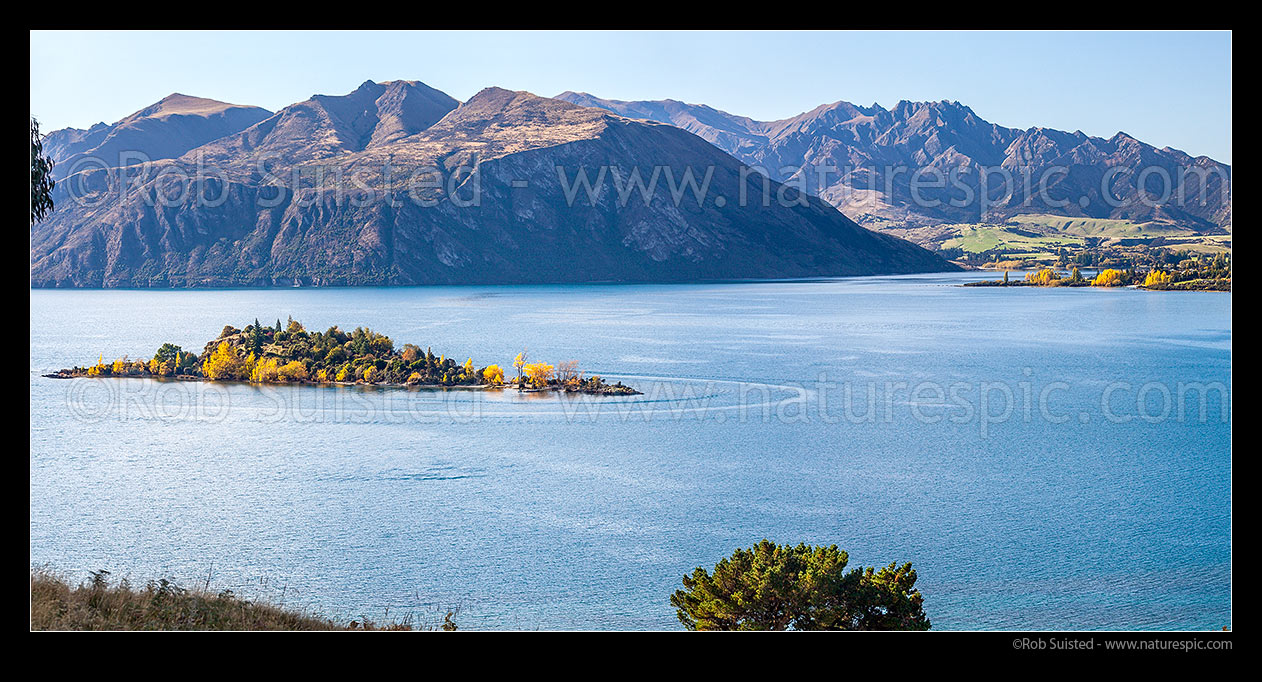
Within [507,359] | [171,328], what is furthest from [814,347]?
[171,328]

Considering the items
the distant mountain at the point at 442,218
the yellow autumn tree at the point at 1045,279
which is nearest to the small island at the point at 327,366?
the yellow autumn tree at the point at 1045,279

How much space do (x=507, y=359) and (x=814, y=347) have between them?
63.4 ft

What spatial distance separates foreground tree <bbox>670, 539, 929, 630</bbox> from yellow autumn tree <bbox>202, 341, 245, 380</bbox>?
168 ft

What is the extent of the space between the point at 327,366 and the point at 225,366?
244 inches

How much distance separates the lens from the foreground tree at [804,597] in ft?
42.7

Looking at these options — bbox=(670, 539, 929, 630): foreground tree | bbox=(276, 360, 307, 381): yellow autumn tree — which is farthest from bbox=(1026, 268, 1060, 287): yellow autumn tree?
bbox=(670, 539, 929, 630): foreground tree

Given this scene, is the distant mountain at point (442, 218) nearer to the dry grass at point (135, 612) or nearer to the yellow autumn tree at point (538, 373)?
the yellow autumn tree at point (538, 373)

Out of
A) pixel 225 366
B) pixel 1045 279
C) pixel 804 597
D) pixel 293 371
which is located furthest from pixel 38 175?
pixel 1045 279

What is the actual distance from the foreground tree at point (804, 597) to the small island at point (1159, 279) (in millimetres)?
108564

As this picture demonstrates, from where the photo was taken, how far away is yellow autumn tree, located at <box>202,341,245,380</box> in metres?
59.4

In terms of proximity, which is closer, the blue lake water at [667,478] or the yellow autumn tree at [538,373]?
the blue lake water at [667,478]

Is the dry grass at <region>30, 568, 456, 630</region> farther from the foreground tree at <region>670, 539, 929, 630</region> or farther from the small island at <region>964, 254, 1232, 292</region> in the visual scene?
the small island at <region>964, 254, 1232, 292</region>
